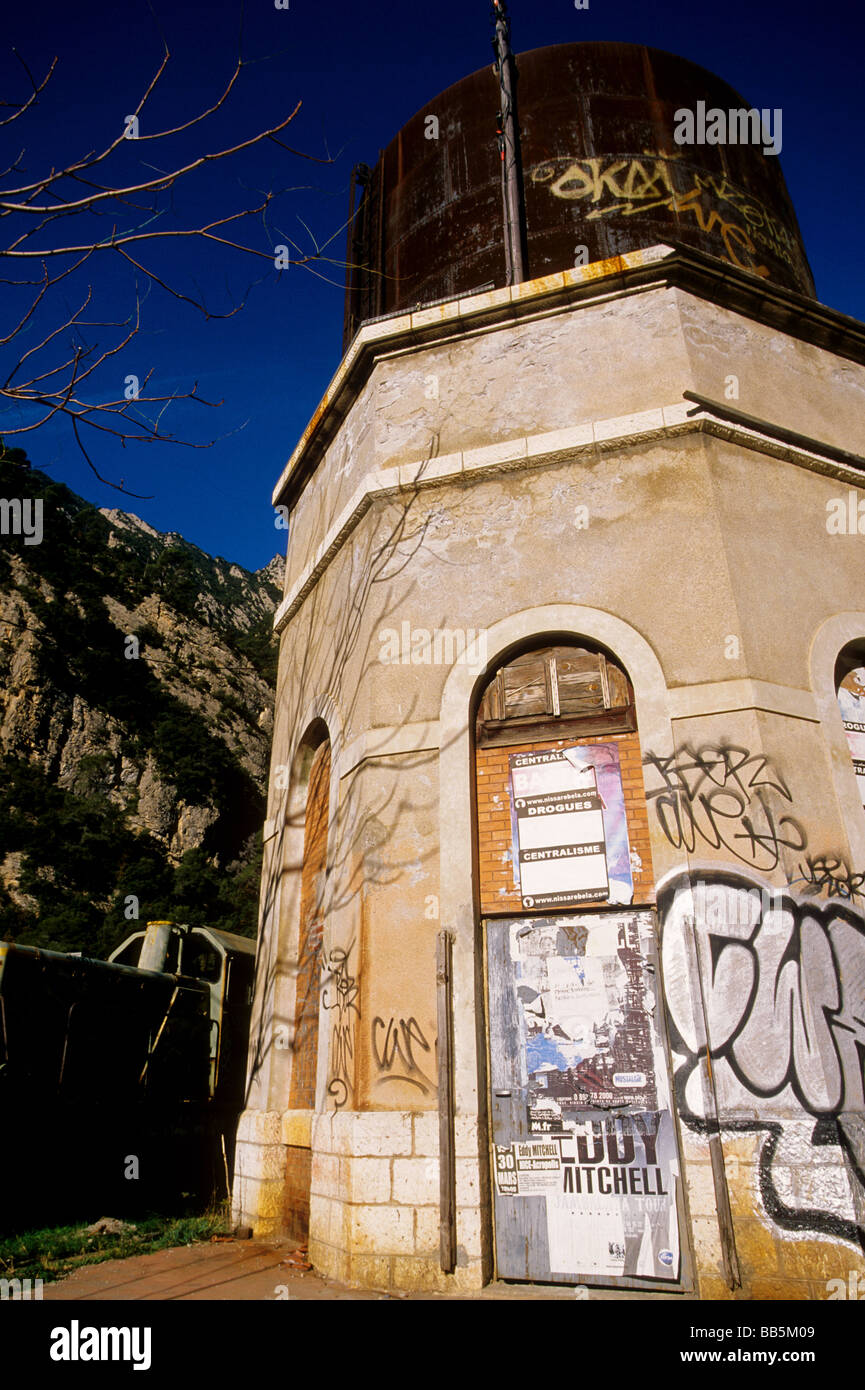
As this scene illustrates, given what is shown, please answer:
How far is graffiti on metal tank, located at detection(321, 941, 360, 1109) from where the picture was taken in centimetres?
585

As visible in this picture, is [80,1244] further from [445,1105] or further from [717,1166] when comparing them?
[717,1166]

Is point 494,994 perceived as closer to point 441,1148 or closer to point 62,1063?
point 441,1148

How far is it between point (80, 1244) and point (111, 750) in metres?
41.0

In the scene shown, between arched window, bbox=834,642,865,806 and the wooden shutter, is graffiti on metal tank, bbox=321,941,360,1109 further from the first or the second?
arched window, bbox=834,642,865,806

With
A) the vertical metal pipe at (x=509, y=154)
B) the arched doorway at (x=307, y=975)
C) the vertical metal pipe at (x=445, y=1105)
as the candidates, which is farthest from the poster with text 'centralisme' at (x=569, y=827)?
the vertical metal pipe at (x=509, y=154)

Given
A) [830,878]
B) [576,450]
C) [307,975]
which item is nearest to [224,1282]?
[307,975]

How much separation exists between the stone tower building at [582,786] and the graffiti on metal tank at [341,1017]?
44 mm

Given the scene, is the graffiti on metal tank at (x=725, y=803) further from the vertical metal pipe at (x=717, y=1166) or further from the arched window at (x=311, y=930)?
the arched window at (x=311, y=930)

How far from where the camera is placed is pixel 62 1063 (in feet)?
25.6

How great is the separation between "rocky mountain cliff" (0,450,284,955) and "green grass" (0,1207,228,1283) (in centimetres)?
2506

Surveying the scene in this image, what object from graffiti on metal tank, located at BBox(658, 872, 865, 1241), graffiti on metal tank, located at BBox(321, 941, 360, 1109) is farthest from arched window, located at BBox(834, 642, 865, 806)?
graffiti on metal tank, located at BBox(321, 941, 360, 1109)

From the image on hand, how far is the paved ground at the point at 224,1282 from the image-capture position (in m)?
4.87
